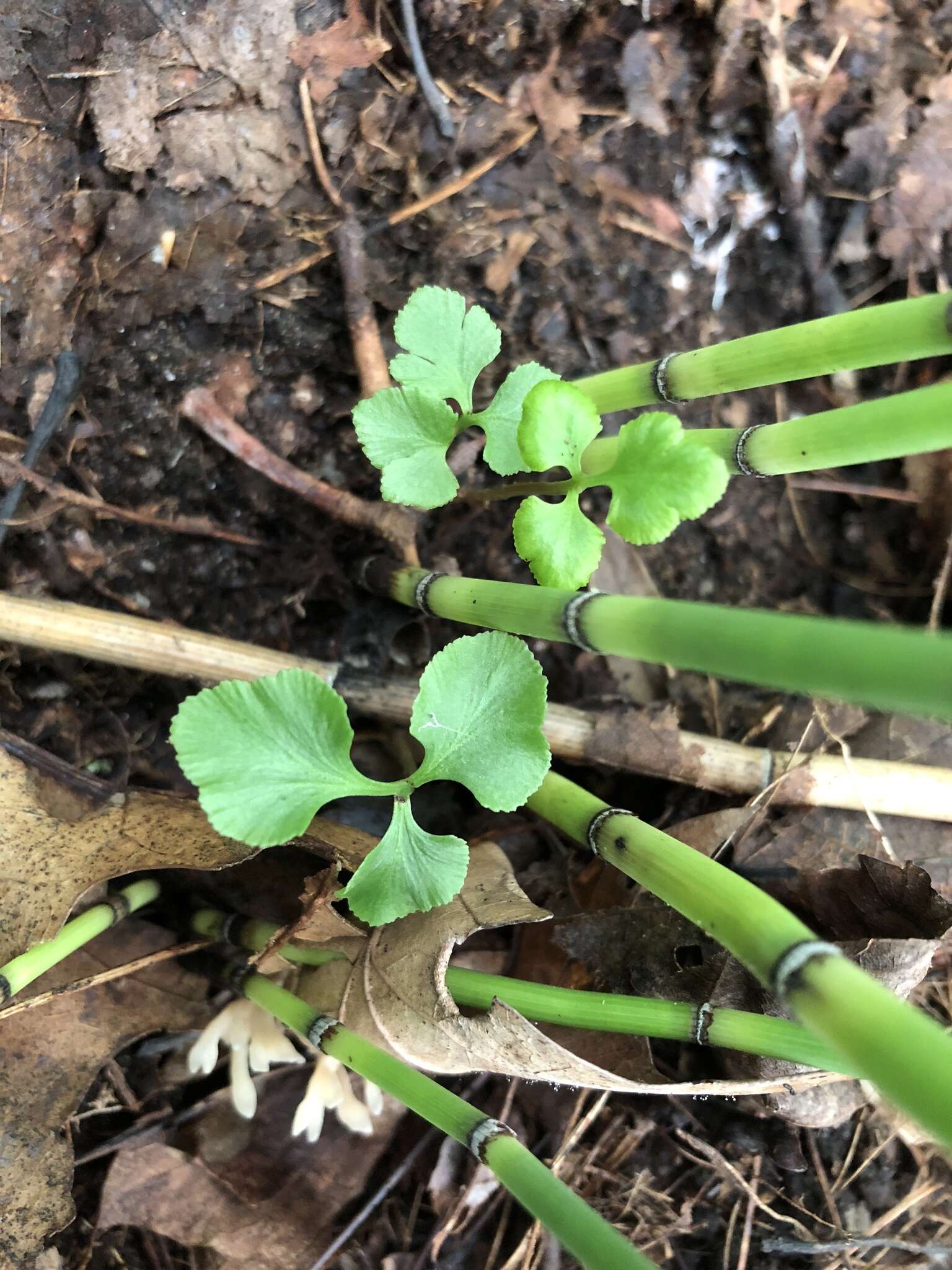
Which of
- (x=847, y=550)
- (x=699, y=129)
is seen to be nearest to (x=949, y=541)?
(x=847, y=550)

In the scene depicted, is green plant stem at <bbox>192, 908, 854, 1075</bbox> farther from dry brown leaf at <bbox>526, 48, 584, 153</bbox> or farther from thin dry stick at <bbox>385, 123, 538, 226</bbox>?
dry brown leaf at <bbox>526, 48, 584, 153</bbox>

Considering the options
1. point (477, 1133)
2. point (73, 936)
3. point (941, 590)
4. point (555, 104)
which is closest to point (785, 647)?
point (477, 1133)

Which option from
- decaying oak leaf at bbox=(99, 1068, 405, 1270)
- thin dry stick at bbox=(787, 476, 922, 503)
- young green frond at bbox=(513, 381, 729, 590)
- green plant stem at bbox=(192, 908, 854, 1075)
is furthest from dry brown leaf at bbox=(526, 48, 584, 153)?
decaying oak leaf at bbox=(99, 1068, 405, 1270)

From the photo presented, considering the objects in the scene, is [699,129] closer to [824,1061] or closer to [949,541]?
[949,541]

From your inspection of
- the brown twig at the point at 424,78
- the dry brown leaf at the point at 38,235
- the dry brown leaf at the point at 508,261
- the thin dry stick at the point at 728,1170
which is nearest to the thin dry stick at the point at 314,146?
the brown twig at the point at 424,78

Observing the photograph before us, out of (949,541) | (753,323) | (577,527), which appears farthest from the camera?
(753,323)
